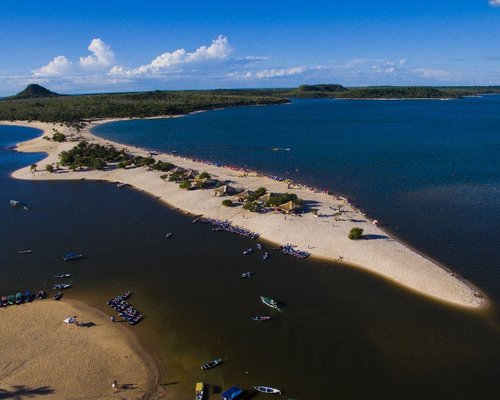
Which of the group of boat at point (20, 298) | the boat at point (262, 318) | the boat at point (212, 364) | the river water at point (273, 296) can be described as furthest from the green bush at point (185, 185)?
the boat at point (212, 364)

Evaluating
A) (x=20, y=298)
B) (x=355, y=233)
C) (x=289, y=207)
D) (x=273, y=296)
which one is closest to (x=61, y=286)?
(x=20, y=298)

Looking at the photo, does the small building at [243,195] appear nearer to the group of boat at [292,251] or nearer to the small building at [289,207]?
the small building at [289,207]

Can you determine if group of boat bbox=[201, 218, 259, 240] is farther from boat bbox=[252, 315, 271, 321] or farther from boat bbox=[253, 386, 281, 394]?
boat bbox=[253, 386, 281, 394]

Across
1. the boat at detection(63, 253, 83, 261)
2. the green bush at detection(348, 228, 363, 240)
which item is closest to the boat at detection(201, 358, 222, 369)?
the green bush at detection(348, 228, 363, 240)

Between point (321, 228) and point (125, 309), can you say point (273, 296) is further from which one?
point (321, 228)

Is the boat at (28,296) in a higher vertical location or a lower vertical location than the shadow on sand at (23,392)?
higher

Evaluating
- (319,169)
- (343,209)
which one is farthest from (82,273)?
(319,169)
